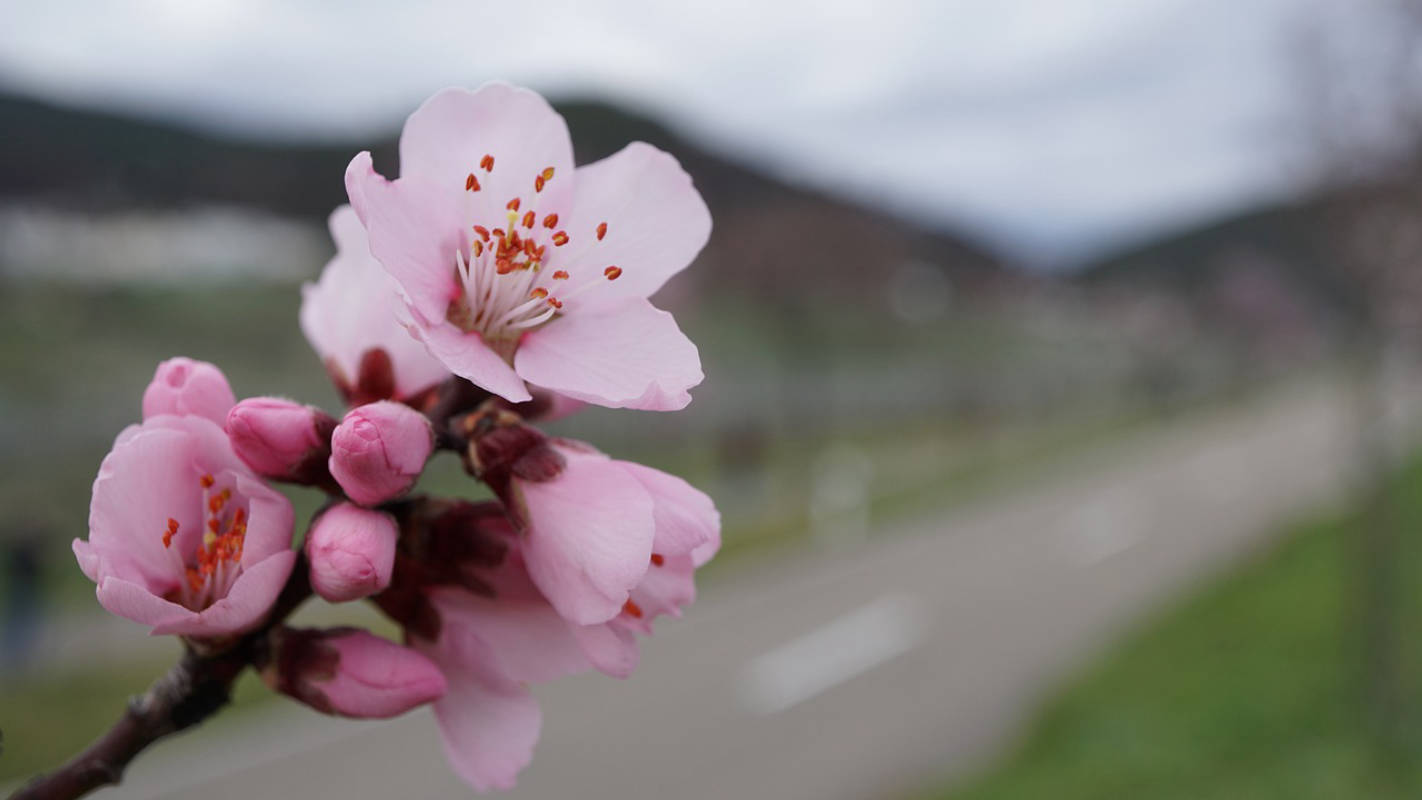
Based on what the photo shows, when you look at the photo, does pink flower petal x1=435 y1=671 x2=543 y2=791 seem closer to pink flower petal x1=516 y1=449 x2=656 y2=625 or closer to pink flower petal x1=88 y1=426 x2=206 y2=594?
pink flower petal x1=516 y1=449 x2=656 y2=625

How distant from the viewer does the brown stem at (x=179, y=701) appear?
844 mm

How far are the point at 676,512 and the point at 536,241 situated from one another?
292 mm

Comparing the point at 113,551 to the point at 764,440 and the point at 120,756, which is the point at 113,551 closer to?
the point at 120,756

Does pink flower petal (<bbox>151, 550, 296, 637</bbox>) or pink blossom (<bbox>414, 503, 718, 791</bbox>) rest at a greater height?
pink flower petal (<bbox>151, 550, 296, 637</bbox>)

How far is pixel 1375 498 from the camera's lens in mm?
7355

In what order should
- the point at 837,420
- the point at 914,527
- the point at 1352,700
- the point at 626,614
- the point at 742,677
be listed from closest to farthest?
the point at 626,614
the point at 1352,700
the point at 742,677
the point at 914,527
the point at 837,420

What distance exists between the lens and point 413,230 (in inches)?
34.3

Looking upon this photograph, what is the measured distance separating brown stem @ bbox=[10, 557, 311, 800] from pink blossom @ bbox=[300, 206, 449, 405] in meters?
0.22

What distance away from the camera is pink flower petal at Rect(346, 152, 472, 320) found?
80 centimetres

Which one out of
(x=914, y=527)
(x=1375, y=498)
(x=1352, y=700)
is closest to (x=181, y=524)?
(x=1375, y=498)

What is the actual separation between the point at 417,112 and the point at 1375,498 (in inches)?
321

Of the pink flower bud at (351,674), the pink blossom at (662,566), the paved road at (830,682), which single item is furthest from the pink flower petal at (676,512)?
the paved road at (830,682)

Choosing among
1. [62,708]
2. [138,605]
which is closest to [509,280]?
[138,605]

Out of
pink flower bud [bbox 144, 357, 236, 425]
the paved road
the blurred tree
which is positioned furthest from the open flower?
the paved road
